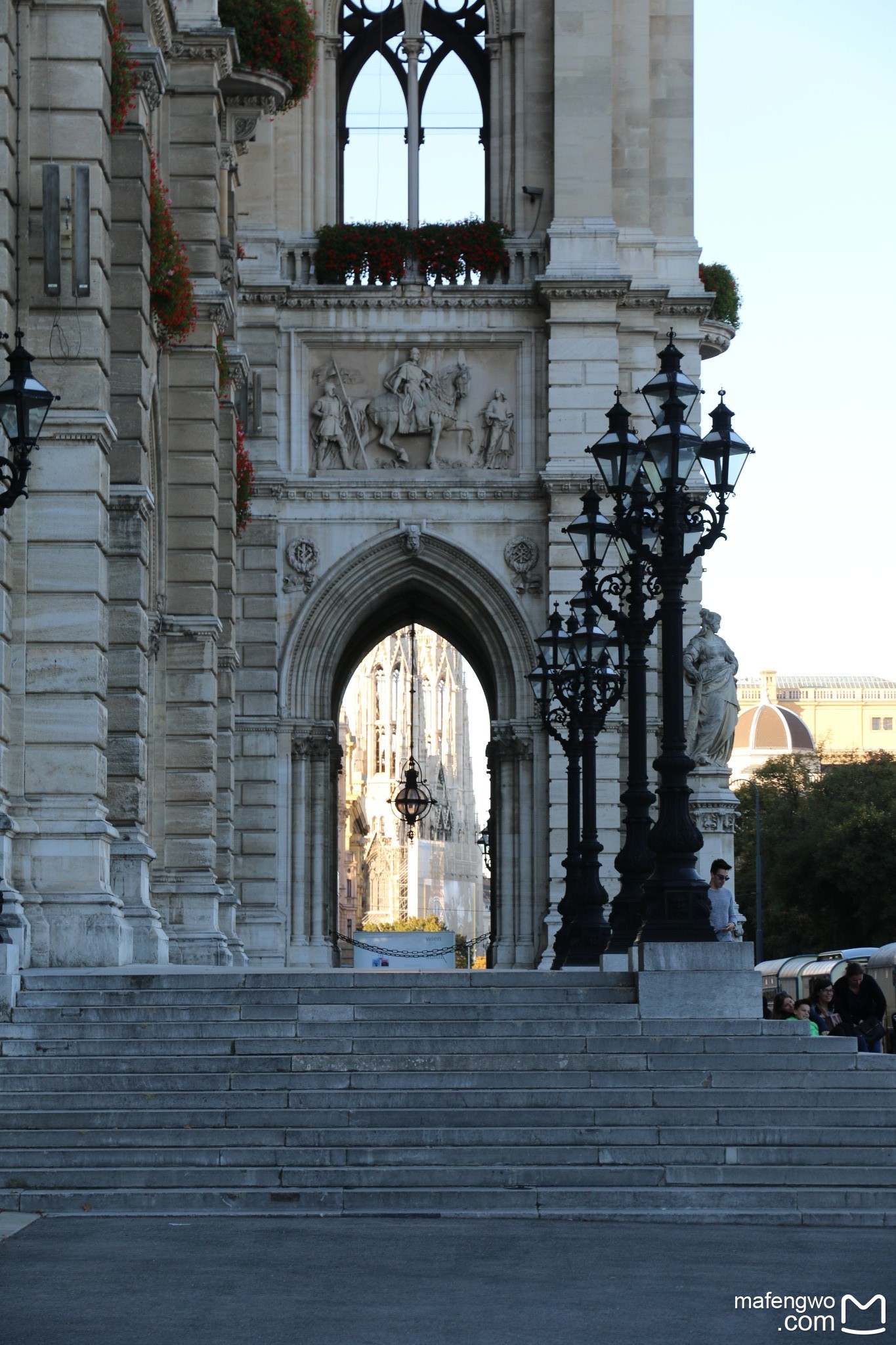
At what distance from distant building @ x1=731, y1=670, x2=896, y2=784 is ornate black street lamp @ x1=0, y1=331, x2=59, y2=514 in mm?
112255

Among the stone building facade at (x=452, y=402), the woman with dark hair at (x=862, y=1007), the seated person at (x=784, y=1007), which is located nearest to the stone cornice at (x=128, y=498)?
the stone building facade at (x=452, y=402)

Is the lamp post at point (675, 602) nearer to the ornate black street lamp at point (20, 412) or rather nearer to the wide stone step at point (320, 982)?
the wide stone step at point (320, 982)

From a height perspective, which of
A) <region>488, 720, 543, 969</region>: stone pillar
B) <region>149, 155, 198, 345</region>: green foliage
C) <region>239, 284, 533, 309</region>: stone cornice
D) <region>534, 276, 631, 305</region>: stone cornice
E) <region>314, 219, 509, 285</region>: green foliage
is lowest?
<region>488, 720, 543, 969</region>: stone pillar

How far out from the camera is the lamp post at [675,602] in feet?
58.8

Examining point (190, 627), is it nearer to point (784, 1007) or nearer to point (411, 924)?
point (784, 1007)

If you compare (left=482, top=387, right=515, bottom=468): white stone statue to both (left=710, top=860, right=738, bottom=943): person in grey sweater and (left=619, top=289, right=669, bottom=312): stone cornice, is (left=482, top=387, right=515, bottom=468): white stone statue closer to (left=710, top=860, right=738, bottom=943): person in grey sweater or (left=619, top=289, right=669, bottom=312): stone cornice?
(left=619, top=289, right=669, bottom=312): stone cornice

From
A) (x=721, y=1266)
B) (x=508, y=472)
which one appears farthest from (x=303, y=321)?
(x=721, y=1266)

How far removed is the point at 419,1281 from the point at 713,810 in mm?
25574

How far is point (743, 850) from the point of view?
3290 inches

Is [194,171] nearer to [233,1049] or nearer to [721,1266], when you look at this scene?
[233,1049]

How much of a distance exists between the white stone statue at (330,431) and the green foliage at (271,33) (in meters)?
6.89

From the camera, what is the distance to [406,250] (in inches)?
1490

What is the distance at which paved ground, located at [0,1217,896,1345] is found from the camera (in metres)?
9.43

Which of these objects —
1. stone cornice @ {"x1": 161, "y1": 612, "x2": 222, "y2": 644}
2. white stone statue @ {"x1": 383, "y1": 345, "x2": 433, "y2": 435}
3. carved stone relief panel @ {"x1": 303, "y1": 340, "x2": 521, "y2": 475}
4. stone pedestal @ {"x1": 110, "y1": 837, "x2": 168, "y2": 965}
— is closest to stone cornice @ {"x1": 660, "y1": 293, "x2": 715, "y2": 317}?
carved stone relief panel @ {"x1": 303, "y1": 340, "x2": 521, "y2": 475}
